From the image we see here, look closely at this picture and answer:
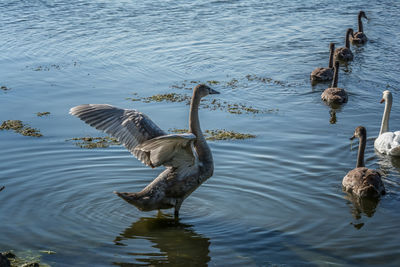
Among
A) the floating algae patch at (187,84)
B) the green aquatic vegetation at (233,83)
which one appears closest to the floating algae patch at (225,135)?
the floating algae patch at (187,84)

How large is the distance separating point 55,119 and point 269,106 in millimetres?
5343

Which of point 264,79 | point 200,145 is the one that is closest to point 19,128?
point 200,145

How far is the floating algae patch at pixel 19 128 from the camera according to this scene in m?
12.5

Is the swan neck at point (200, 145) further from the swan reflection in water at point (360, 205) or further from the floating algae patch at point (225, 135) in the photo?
the floating algae patch at point (225, 135)

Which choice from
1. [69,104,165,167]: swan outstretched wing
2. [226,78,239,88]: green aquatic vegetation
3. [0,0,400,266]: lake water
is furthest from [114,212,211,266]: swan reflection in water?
[226,78,239,88]: green aquatic vegetation

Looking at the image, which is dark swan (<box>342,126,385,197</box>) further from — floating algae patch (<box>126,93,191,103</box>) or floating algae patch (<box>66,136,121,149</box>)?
floating algae patch (<box>126,93,191,103</box>)

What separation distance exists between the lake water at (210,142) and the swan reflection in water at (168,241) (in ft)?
0.09

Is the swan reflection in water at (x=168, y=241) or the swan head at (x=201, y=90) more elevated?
the swan head at (x=201, y=90)

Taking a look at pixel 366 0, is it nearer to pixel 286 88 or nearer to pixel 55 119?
pixel 286 88

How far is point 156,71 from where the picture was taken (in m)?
17.8

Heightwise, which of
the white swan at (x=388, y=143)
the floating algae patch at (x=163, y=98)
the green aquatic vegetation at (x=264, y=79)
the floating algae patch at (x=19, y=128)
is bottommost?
the floating algae patch at (x=19, y=128)

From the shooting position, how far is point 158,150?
8.52 meters

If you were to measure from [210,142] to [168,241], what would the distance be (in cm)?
400

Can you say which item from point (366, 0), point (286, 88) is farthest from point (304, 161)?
point (366, 0)
